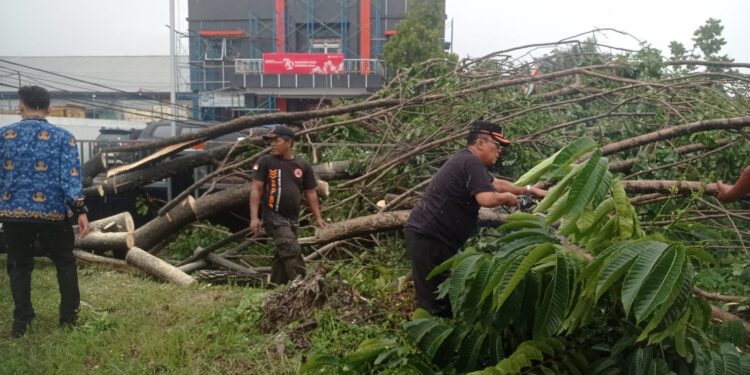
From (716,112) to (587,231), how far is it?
4.69m

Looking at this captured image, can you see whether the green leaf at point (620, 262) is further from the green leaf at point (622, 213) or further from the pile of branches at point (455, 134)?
the pile of branches at point (455, 134)

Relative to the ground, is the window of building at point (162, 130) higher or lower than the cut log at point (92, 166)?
higher

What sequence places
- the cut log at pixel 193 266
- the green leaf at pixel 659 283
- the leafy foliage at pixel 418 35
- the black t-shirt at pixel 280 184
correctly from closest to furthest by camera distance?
the green leaf at pixel 659 283 → the black t-shirt at pixel 280 184 → the cut log at pixel 193 266 → the leafy foliage at pixel 418 35

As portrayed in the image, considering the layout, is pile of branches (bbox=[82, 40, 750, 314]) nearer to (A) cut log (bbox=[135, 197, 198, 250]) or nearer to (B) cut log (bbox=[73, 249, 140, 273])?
(A) cut log (bbox=[135, 197, 198, 250])

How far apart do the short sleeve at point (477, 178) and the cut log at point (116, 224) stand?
4866 millimetres

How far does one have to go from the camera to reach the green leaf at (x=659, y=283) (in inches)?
86.8

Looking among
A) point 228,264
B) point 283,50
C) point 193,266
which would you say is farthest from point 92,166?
point 283,50

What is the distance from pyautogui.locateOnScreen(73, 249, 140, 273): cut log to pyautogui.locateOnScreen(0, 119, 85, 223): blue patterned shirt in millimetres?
2529

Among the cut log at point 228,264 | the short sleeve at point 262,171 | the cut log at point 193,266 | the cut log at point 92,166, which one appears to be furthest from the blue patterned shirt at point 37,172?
the cut log at point 92,166

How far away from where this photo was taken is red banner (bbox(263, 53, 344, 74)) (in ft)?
55.2

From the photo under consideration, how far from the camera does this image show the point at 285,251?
605 centimetres

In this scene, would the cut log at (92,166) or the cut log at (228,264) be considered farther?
the cut log at (92,166)

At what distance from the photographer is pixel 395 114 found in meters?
7.84

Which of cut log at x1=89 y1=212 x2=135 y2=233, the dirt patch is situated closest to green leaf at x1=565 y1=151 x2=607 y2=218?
the dirt patch
